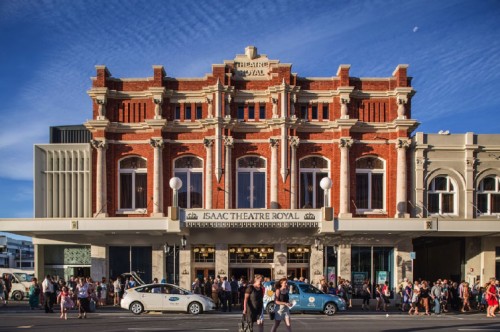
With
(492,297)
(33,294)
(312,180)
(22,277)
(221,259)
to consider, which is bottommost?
(22,277)

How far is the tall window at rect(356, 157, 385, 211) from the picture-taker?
31859 millimetres

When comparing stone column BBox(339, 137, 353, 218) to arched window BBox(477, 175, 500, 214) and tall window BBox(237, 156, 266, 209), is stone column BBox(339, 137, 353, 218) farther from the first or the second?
arched window BBox(477, 175, 500, 214)

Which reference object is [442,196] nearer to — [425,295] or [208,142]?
[425,295]

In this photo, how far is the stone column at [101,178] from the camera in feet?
104

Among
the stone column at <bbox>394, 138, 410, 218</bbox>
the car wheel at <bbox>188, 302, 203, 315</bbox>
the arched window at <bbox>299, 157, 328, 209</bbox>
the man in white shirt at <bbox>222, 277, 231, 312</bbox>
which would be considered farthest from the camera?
the arched window at <bbox>299, 157, 328, 209</bbox>

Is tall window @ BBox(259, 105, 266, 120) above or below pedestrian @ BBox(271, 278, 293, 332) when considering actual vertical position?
above

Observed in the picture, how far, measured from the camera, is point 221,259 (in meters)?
31.5

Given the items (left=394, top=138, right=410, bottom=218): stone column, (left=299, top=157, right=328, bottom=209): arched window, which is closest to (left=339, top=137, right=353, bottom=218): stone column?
(left=299, top=157, right=328, bottom=209): arched window

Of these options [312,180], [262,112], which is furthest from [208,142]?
[312,180]

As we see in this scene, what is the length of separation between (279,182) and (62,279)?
13369mm

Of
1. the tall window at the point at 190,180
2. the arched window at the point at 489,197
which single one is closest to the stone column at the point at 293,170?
the tall window at the point at 190,180

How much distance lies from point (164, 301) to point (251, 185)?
10.3 metres

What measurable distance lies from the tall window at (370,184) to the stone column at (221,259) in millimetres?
7679

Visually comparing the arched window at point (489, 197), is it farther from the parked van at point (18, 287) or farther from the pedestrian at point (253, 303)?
the parked van at point (18, 287)
